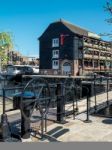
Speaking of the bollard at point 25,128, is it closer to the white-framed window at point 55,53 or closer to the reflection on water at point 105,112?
the reflection on water at point 105,112

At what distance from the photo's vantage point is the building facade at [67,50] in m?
44.8

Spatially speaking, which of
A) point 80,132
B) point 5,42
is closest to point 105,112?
point 80,132

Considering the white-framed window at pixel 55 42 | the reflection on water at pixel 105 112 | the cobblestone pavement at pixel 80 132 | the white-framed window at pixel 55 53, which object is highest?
the white-framed window at pixel 55 42

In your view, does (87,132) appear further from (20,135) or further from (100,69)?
(100,69)

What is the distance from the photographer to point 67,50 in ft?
151

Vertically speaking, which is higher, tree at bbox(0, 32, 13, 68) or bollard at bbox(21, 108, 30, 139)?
tree at bbox(0, 32, 13, 68)

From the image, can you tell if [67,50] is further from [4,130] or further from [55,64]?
[4,130]

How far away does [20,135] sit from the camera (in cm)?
482

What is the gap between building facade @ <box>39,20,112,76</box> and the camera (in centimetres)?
4481

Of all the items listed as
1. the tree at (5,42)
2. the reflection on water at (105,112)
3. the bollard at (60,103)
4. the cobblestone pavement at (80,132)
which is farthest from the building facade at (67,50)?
the cobblestone pavement at (80,132)

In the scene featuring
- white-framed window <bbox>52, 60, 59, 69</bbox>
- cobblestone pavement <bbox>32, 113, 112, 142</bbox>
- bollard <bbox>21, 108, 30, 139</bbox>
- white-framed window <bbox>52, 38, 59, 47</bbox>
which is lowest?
cobblestone pavement <bbox>32, 113, 112, 142</bbox>

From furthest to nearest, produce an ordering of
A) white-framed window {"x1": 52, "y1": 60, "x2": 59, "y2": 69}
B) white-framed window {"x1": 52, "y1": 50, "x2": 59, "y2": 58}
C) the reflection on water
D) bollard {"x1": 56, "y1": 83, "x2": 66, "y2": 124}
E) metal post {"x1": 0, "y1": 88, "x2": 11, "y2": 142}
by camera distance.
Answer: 1. white-framed window {"x1": 52, "y1": 50, "x2": 59, "y2": 58}
2. white-framed window {"x1": 52, "y1": 60, "x2": 59, "y2": 69}
3. the reflection on water
4. bollard {"x1": 56, "y1": 83, "x2": 66, "y2": 124}
5. metal post {"x1": 0, "y1": 88, "x2": 11, "y2": 142}

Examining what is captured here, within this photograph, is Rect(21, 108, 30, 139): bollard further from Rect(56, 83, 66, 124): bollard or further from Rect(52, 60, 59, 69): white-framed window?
Rect(52, 60, 59, 69): white-framed window

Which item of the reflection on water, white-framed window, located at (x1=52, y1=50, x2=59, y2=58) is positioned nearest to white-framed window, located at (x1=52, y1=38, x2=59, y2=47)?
white-framed window, located at (x1=52, y1=50, x2=59, y2=58)
